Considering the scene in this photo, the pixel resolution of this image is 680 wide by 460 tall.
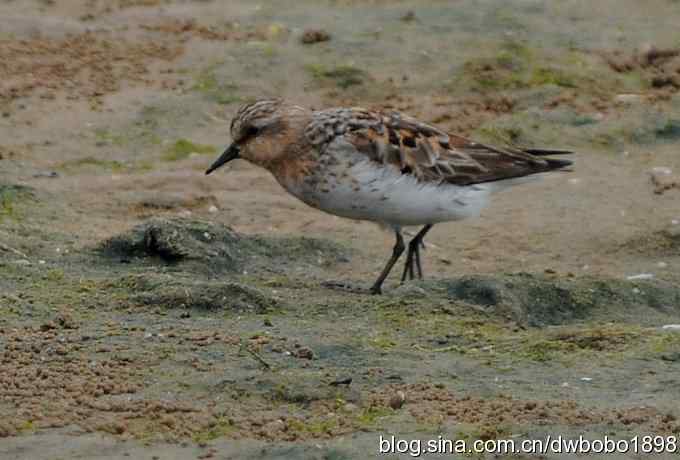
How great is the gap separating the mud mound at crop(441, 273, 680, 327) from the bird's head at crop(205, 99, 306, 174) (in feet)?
4.30

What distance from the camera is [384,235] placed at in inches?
390

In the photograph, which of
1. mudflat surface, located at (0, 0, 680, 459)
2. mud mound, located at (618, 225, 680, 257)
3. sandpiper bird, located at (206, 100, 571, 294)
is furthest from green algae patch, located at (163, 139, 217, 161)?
mud mound, located at (618, 225, 680, 257)

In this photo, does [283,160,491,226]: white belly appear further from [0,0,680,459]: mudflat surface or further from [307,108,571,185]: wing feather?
[0,0,680,459]: mudflat surface

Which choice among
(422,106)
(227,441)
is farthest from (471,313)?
(422,106)

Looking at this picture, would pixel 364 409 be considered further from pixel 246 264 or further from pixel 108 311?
pixel 246 264

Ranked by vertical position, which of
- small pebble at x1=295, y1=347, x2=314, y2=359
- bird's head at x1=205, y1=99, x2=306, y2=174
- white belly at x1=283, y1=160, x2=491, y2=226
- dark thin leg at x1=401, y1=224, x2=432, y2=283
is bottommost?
dark thin leg at x1=401, y1=224, x2=432, y2=283

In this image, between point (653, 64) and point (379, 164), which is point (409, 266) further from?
point (653, 64)

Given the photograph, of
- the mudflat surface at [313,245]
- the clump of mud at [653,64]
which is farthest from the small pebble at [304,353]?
the clump of mud at [653,64]

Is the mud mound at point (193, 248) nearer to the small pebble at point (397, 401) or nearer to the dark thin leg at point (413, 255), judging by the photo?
the dark thin leg at point (413, 255)

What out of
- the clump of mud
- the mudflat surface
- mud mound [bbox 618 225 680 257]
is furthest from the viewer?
the clump of mud

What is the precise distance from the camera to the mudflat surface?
6.05m

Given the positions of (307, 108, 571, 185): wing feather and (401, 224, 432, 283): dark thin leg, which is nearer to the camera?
(307, 108, 571, 185): wing feather

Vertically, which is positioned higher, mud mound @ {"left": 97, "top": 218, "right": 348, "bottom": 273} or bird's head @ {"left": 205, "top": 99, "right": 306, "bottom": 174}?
bird's head @ {"left": 205, "top": 99, "right": 306, "bottom": 174}

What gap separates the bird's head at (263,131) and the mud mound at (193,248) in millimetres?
462
